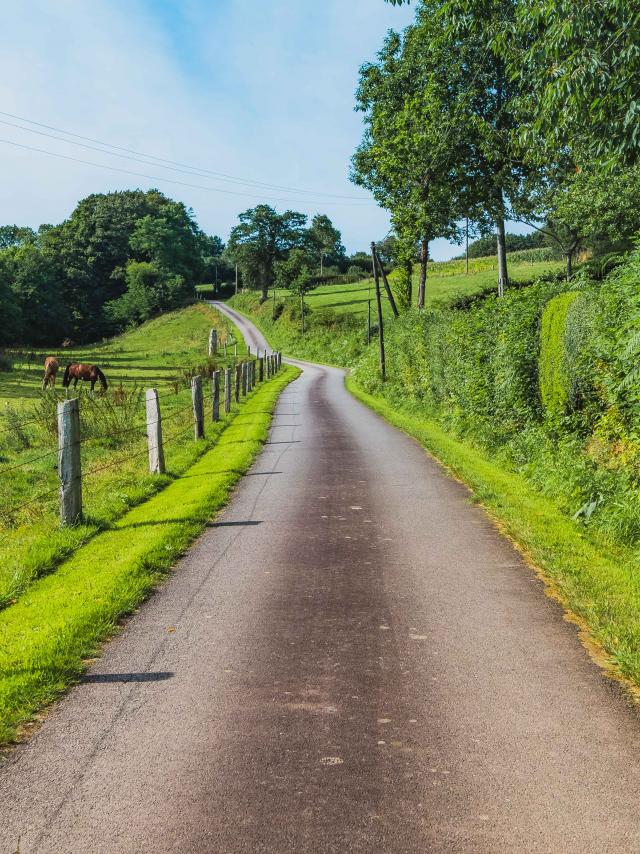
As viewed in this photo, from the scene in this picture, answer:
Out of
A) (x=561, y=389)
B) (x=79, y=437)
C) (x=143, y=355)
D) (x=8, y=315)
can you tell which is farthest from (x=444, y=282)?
(x=79, y=437)

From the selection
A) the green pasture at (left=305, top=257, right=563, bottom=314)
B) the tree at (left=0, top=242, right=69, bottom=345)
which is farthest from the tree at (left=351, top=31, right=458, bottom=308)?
the tree at (left=0, top=242, right=69, bottom=345)

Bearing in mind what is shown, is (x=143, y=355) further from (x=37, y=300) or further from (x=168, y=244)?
(x=168, y=244)

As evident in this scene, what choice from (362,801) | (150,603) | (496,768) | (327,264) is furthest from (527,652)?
(327,264)

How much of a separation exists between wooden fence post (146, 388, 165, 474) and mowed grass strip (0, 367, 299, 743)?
48.8 inches

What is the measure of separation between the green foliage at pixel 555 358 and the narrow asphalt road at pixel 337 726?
4771mm

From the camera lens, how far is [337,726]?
4145 mm

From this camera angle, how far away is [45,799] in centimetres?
346

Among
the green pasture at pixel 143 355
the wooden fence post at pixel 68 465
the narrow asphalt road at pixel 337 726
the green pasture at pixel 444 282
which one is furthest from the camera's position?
the green pasture at pixel 444 282

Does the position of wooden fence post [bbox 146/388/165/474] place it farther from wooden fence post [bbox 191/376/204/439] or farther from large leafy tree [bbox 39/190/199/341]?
large leafy tree [bbox 39/190/199/341]

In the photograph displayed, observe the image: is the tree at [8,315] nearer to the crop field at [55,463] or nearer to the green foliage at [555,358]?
the crop field at [55,463]

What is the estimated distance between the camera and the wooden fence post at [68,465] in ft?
29.6

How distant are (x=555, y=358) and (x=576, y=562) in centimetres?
545

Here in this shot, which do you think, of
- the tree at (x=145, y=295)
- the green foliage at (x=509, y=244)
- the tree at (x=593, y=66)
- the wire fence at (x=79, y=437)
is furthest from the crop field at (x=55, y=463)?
the green foliage at (x=509, y=244)

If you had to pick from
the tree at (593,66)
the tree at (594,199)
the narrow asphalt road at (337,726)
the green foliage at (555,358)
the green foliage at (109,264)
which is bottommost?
the narrow asphalt road at (337,726)
